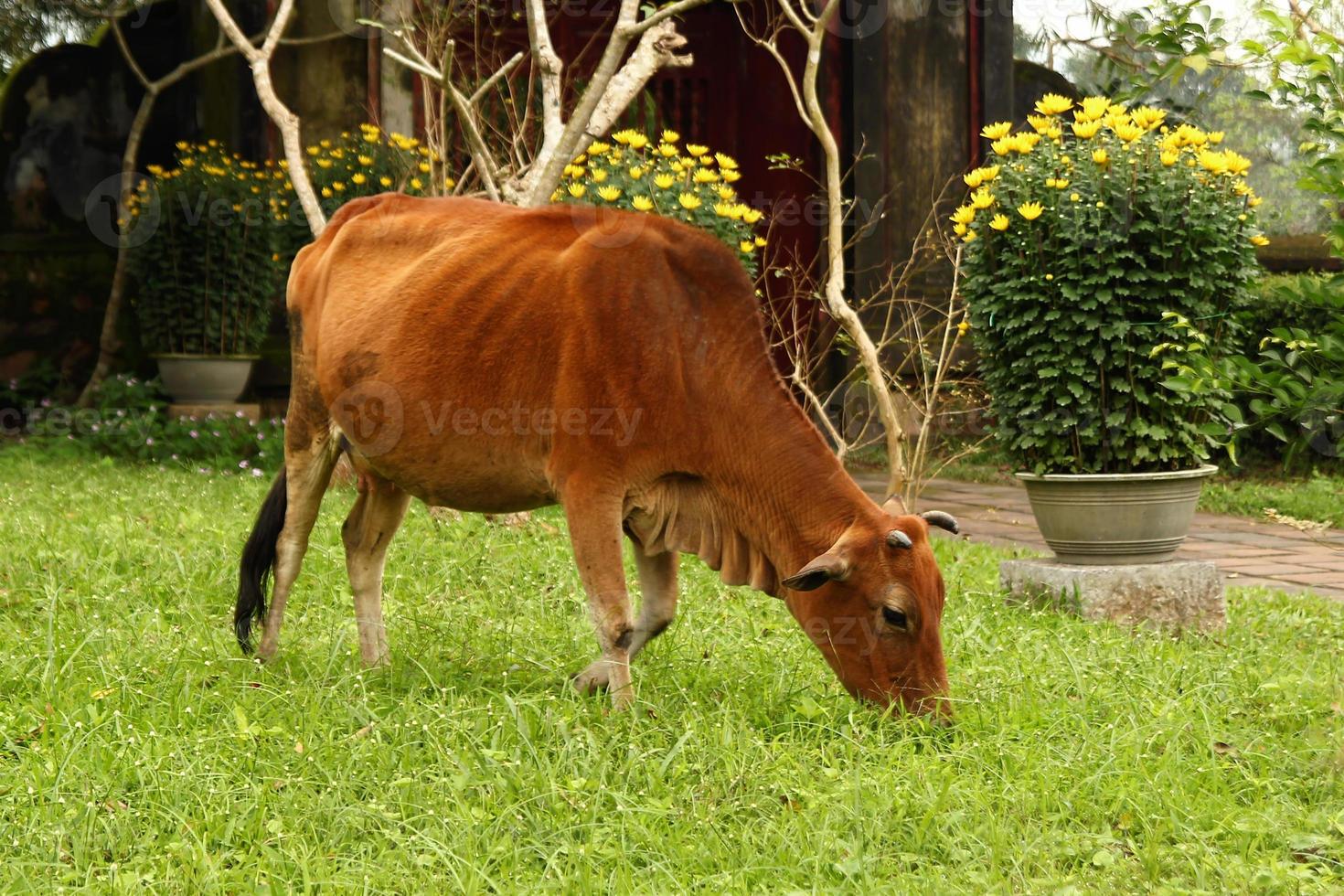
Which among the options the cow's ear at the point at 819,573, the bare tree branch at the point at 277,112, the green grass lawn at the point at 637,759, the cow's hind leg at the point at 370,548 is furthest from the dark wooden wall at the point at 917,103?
the cow's ear at the point at 819,573

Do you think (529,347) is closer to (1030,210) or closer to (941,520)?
(941,520)

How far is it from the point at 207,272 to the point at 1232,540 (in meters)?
7.09

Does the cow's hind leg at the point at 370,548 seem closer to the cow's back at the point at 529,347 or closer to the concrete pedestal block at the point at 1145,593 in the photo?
the cow's back at the point at 529,347

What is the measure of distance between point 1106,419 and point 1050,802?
2396 mm

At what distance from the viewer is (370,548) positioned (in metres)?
4.83

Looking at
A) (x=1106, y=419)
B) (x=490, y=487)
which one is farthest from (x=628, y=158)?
(x=490, y=487)

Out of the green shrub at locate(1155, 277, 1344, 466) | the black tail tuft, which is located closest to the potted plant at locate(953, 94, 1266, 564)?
the green shrub at locate(1155, 277, 1344, 466)

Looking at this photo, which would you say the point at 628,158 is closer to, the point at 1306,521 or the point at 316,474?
the point at 316,474

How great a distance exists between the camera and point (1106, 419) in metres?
5.55

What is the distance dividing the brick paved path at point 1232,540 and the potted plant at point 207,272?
4.64m

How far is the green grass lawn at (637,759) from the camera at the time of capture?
3098 millimetres

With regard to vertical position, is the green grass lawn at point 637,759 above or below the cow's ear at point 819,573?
below

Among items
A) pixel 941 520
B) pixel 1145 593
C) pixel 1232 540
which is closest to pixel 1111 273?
pixel 1145 593

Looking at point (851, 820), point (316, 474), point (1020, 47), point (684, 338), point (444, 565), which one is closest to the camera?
point (851, 820)
